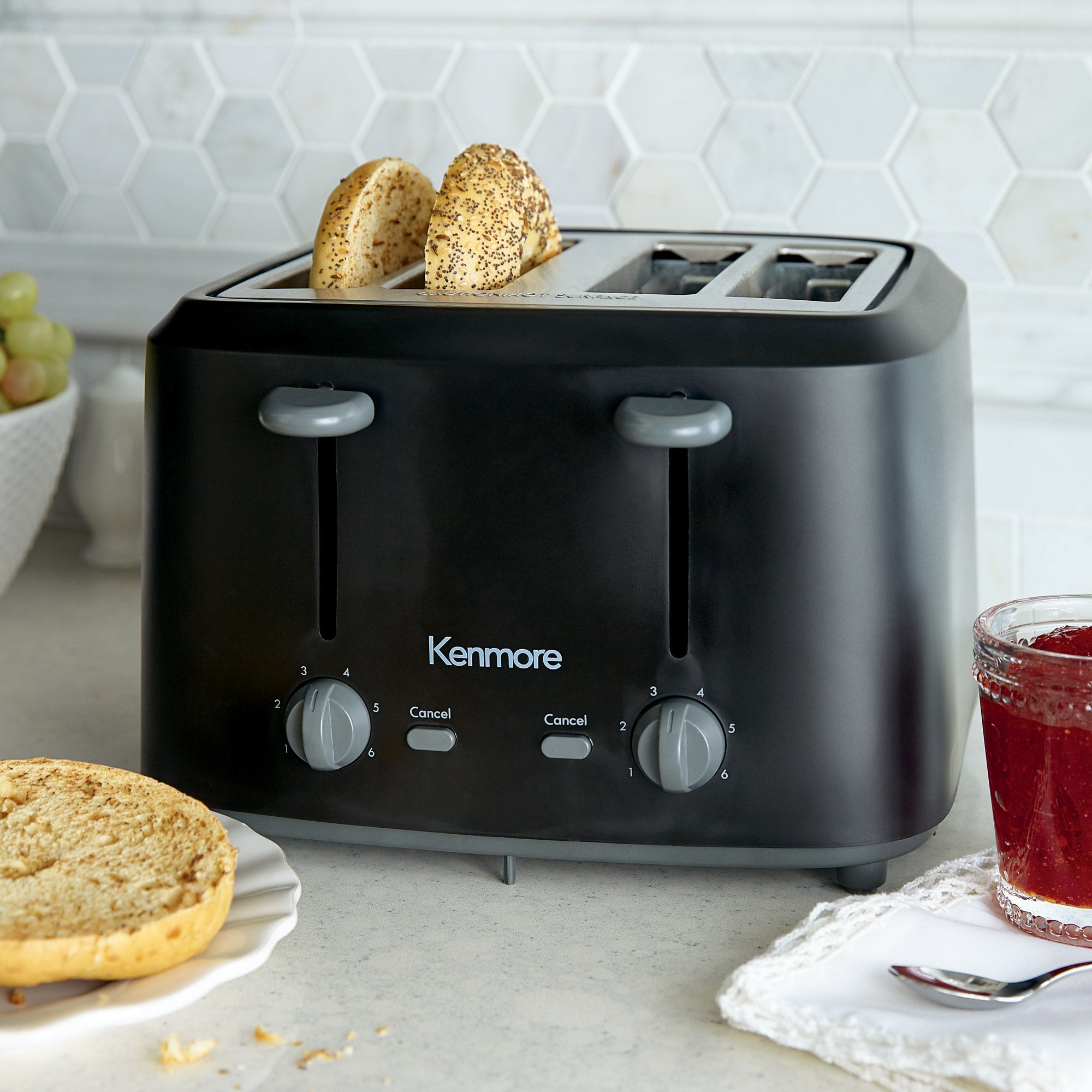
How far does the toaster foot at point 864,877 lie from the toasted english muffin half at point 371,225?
0.38m

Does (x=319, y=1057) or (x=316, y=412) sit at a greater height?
(x=316, y=412)

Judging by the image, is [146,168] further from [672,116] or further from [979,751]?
[979,751]

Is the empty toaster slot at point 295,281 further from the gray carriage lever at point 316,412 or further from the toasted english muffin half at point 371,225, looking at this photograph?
the gray carriage lever at point 316,412

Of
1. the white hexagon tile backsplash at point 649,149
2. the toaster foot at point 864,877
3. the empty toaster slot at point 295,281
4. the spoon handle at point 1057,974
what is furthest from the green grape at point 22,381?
the spoon handle at point 1057,974

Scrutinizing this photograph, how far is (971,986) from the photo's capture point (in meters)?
0.56

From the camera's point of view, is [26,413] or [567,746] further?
[26,413]

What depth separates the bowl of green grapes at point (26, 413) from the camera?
39.3 inches

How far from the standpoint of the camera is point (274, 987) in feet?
1.97

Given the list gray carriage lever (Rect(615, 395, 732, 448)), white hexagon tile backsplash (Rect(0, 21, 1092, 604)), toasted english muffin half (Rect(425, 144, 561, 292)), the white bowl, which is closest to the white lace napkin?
gray carriage lever (Rect(615, 395, 732, 448))

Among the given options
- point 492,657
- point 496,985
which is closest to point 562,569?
point 492,657

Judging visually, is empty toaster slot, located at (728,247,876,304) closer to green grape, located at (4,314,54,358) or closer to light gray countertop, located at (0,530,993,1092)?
light gray countertop, located at (0,530,993,1092)

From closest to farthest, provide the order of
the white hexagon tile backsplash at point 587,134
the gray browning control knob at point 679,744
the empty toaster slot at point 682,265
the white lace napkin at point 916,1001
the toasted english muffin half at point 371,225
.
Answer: the white lace napkin at point 916,1001 → the gray browning control knob at point 679,744 → the toasted english muffin half at point 371,225 → the empty toaster slot at point 682,265 → the white hexagon tile backsplash at point 587,134

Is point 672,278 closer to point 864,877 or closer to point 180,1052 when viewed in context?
point 864,877

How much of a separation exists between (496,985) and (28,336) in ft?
2.17
